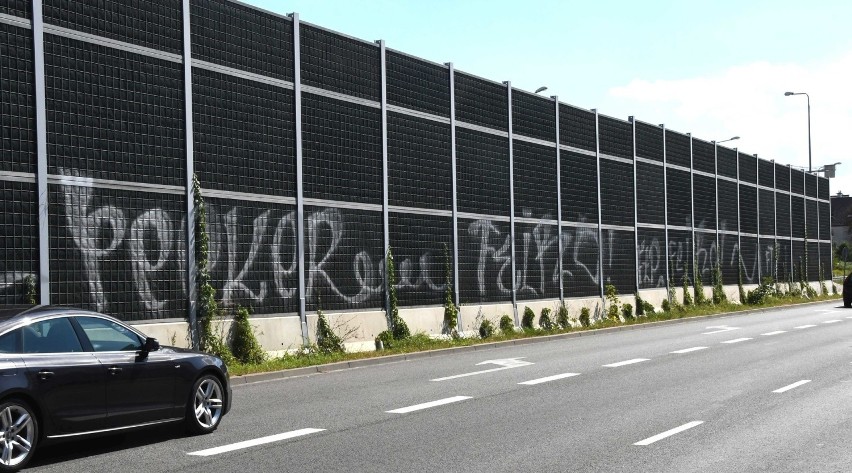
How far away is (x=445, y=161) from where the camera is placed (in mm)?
25953

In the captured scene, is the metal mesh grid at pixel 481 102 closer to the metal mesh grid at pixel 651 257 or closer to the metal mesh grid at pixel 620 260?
the metal mesh grid at pixel 620 260

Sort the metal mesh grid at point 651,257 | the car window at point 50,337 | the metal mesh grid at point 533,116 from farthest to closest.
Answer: the metal mesh grid at point 651,257 < the metal mesh grid at point 533,116 < the car window at point 50,337

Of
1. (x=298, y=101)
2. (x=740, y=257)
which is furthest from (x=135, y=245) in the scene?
(x=740, y=257)

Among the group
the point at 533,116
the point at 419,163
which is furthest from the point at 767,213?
the point at 419,163

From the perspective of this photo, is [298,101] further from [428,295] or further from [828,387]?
[828,387]

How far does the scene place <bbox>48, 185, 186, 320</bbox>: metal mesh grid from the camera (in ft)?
51.9

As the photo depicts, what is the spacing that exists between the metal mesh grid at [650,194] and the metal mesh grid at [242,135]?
20.0 meters

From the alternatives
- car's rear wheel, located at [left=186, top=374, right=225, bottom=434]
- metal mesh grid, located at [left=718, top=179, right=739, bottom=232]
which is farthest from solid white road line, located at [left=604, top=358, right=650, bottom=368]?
metal mesh grid, located at [left=718, top=179, right=739, bottom=232]

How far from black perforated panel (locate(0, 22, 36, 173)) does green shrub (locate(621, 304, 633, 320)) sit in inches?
923

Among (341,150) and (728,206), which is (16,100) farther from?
(728,206)

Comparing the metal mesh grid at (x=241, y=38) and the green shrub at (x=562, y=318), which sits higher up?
the metal mesh grid at (x=241, y=38)

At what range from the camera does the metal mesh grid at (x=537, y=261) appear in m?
29.3

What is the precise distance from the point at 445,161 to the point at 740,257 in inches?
1009

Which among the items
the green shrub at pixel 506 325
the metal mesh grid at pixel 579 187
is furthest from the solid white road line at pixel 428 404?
the metal mesh grid at pixel 579 187
